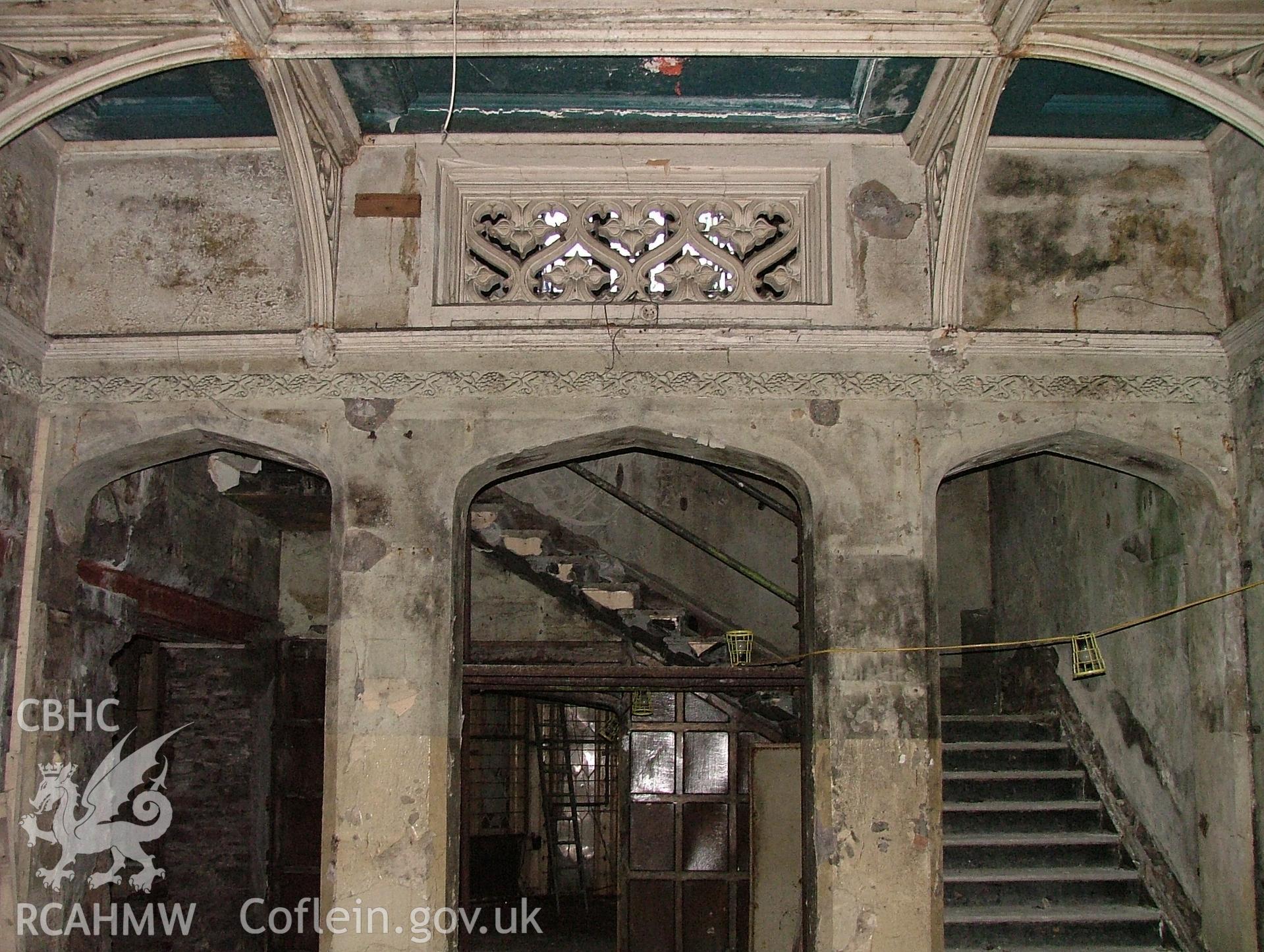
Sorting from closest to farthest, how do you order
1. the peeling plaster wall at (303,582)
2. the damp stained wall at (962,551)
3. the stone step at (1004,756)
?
the stone step at (1004,756) < the damp stained wall at (962,551) < the peeling plaster wall at (303,582)

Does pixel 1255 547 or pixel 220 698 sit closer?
pixel 1255 547

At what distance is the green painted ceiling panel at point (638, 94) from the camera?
552cm

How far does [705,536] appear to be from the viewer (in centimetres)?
1017

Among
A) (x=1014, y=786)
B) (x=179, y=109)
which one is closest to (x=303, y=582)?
(x=179, y=109)

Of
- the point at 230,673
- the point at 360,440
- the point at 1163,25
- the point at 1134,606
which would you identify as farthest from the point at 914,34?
the point at 230,673

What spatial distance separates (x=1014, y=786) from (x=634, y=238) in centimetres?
440

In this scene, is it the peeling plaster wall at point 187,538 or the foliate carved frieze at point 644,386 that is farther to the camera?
the peeling plaster wall at point 187,538

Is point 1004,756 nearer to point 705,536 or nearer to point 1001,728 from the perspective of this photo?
point 1001,728

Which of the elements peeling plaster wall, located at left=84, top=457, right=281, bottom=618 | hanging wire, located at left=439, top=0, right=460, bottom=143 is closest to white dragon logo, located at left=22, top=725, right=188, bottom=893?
peeling plaster wall, located at left=84, top=457, right=281, bottom=618

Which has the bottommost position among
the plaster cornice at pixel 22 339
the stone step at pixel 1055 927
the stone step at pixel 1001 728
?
the stone step at pixel 1055 927

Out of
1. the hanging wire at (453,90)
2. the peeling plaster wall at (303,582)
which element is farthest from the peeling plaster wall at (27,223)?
the peeling plaster wall at (303,582)

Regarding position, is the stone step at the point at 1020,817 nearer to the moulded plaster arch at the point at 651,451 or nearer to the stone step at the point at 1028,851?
the stone step at the point at 1028,851

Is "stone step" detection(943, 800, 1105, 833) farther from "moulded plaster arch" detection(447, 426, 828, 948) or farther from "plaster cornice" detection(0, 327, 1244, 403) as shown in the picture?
"plaster cornice" detection(0, 327, 1244, 403)

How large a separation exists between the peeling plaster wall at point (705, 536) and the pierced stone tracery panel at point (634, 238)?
3.95 metres
